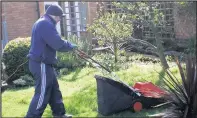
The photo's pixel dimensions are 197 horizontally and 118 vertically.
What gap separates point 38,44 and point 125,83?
Result: 1.25 metres

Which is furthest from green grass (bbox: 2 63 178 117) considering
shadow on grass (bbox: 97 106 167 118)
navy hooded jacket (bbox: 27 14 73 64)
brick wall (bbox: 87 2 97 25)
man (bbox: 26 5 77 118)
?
brick wall (bbox: 87 2 97 25)

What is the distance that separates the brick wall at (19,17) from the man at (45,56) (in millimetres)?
203

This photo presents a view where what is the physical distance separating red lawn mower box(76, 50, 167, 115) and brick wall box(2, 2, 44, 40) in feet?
Answer: 2.28

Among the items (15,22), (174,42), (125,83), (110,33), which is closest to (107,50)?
(110,33)

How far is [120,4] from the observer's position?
14.4 ft

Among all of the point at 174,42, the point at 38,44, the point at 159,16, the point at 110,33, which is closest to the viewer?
the point at 38,44

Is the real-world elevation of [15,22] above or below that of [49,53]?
above

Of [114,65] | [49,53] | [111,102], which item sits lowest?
[111,102]

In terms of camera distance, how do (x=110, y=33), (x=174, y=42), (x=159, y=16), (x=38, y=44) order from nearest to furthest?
(x=38, y=44), (x=174, y=42), (x=159, y=16), (x=110, y=33)

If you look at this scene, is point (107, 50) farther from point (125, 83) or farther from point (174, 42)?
point (174, 42)

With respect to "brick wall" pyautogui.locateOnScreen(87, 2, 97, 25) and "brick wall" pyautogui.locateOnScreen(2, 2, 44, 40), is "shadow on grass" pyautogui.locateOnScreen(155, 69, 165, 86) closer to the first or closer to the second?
"brick wall" pyautogui.locateOnScreen(87, 2, 97, 25)

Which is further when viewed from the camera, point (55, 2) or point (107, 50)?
point (107, 50)

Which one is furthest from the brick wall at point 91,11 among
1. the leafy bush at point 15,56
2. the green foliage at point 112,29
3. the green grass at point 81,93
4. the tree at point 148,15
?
the leafy bush at point 15,56

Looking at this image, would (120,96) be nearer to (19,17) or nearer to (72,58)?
(72,58)
